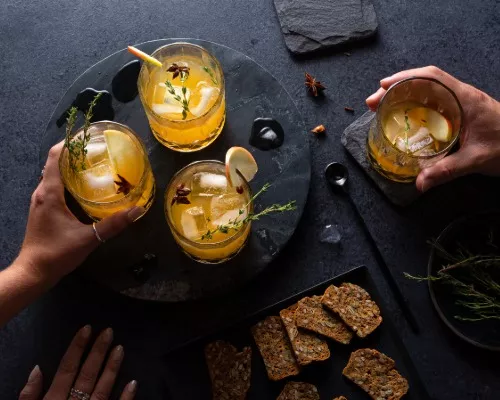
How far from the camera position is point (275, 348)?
238 cm

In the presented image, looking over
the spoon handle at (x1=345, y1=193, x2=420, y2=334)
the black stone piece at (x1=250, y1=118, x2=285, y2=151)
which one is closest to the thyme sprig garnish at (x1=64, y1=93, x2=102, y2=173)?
the black stone piece at (x1=250, y1=118, x2=285, y2=151)

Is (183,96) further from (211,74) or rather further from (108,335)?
(108,335)

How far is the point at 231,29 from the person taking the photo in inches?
107

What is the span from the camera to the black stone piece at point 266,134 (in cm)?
242

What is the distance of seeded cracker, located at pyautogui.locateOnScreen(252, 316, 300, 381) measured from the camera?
92.9 inches

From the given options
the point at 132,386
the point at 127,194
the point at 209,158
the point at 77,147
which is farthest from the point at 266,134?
the point at 132,386

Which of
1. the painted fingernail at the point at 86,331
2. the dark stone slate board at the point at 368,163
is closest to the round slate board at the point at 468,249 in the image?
the dark stone slate board at the point at 368,163

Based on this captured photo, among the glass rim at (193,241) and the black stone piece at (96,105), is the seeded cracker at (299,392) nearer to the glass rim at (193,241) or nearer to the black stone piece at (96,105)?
the glass rim at (193,241)

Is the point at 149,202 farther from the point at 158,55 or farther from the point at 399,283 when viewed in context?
the point at 399,283

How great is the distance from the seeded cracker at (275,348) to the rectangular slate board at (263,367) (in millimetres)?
33

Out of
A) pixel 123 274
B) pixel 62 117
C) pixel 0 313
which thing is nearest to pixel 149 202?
pixel 123 274

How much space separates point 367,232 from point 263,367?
617mm

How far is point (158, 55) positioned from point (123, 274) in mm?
764

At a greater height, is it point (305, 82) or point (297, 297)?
point (305, 82)
